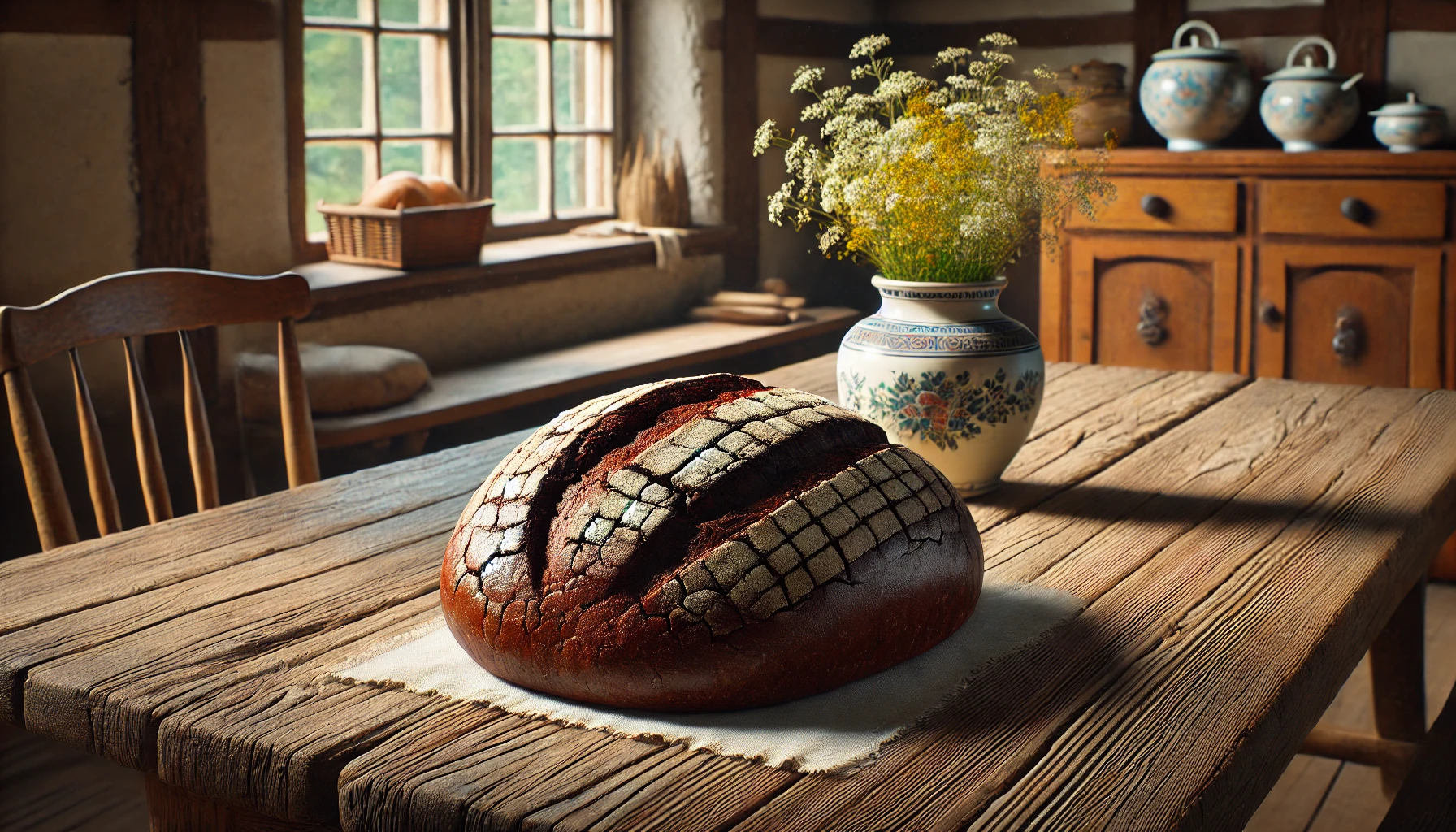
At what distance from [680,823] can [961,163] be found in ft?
2.84

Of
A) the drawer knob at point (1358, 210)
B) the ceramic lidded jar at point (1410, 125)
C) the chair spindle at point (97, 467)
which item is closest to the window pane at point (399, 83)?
the chair spindle at point (97, 467)

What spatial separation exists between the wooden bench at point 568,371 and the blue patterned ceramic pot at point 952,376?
5.02 ft

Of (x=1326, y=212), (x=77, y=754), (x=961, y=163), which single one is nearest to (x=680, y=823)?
(x=961, y=163)

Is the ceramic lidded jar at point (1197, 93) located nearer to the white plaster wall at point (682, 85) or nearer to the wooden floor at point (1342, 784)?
the white plaster wall at point (682, 85)

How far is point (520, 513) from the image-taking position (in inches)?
36.5

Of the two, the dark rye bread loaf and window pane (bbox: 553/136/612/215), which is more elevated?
window pane (bbox: 553/136/612/215)

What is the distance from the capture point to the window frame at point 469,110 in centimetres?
306

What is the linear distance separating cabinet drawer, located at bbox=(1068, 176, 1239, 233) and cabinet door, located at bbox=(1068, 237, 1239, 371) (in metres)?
0.04

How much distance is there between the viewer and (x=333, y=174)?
10.8 ft

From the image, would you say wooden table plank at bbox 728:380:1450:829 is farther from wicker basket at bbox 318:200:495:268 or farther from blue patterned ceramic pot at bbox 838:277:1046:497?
wicker basket at bbox 318:200:495:268

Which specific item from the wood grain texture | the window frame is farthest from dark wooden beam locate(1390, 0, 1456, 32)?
the wood grain texture

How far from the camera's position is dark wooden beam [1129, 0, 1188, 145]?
4062 mm

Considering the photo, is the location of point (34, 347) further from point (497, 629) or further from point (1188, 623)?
point (1188, 623)

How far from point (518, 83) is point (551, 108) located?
0.12 meters
